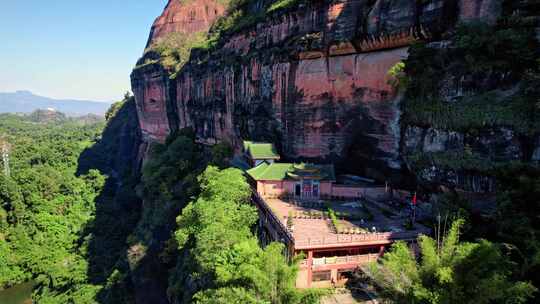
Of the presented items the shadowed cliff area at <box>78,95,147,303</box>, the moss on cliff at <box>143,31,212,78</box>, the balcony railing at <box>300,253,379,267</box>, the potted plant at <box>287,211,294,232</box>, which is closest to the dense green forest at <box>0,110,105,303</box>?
the shadowed cliff area at <box>78,95,147,303</box>

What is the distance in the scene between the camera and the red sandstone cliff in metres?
19.8

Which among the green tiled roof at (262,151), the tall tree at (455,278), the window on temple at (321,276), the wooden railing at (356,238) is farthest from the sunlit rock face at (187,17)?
the tall tree at (455,278)

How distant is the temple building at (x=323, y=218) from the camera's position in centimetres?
1534

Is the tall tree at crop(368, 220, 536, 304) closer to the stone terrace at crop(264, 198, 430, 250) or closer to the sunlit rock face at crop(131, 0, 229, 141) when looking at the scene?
the stone terrace at crop(264, 198, 430, 250)

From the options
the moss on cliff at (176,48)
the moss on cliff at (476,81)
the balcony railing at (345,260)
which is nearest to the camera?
the moss on cliff at (476,81)

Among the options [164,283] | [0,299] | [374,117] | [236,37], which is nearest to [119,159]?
[0,299]

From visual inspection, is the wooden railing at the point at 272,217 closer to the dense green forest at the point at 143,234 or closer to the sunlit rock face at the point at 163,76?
the dense green forest at the point at 143,234

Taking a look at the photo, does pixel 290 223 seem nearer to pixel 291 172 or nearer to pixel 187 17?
pixel 291 172

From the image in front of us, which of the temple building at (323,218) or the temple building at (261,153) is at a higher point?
the temple building at (261,153)

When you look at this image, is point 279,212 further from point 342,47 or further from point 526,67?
point 526,67

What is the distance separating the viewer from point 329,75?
78.2ft

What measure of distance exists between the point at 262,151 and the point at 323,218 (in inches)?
346

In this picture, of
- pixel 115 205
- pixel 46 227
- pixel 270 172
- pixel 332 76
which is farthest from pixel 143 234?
pixel 332 76

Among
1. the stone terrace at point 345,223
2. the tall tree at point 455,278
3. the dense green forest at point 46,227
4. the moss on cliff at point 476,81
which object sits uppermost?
the moss on cliff at point 476,81
